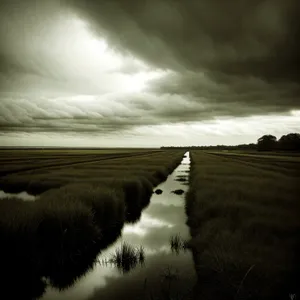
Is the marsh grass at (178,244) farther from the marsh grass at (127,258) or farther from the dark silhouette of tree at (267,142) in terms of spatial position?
the dark silhouette of tree at (267,142)

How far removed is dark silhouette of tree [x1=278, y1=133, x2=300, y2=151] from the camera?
130 metres

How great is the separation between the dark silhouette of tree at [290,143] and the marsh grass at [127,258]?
454ft

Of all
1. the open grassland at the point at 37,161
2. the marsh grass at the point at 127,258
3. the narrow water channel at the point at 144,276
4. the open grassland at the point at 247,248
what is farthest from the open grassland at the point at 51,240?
the open grassland at the point at 37,161

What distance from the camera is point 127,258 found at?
32.7 ft

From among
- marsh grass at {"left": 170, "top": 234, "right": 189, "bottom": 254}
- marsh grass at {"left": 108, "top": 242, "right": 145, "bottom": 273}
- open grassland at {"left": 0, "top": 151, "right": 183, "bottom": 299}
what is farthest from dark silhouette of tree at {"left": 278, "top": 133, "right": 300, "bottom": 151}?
marsh grass at {"left": 108, "top": 242, "right": 145, "bottom": 273}

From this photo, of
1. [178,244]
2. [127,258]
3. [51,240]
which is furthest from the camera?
[178,244]

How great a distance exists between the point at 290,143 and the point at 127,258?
144162 millimetres

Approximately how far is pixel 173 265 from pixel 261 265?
3.34 metres

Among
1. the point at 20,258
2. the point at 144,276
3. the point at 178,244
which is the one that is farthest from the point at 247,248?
the point at 20,258

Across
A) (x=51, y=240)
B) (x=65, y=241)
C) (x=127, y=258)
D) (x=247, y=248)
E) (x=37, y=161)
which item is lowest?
(x=37, y=161)

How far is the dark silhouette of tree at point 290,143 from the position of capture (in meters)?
130

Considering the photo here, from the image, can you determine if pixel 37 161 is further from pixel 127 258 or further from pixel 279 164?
pixel 127 258

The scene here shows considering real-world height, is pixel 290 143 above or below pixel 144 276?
above

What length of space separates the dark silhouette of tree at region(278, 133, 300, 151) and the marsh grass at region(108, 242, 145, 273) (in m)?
138
